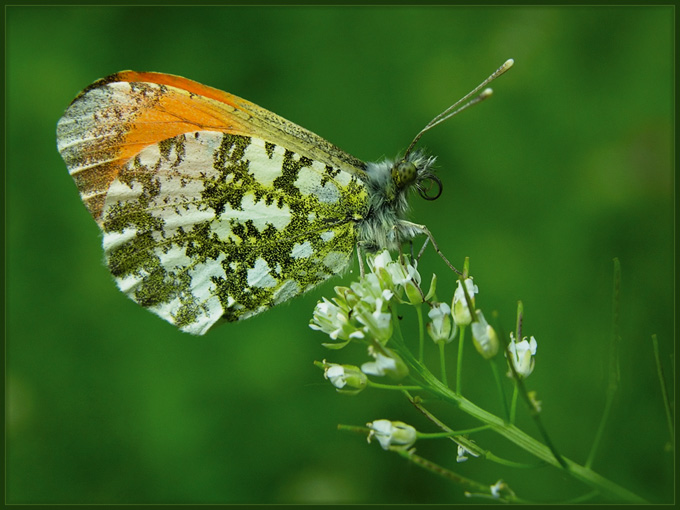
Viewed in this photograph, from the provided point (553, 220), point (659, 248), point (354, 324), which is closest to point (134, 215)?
point (354, 324)

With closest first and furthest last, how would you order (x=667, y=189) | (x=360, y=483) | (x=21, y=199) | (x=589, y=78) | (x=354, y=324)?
(x=354, y=324)
(x=360, y=483)
(x=667, y=189)
(x=589, y=78)
(x=21, y=199)

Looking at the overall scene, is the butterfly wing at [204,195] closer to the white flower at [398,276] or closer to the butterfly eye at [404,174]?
the butterfly eye at [404,174]

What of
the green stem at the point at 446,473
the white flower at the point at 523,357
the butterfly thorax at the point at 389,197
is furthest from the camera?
the butterfly thorax at the point at 389,197

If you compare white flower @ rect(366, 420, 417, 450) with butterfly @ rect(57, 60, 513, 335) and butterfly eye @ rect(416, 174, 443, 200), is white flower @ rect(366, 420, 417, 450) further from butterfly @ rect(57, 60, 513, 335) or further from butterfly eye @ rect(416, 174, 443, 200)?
butterfly eye @ rect(416, 174, 443, 200)

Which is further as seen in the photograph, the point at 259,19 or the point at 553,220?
the point at 259,19

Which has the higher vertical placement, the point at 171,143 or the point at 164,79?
the point at 164,79

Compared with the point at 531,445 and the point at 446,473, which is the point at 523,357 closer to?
the point at 531,445

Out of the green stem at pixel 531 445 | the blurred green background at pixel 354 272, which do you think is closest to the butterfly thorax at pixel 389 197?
the green stem at pixel 531 445

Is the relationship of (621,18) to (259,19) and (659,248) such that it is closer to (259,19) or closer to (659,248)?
(659,248)
